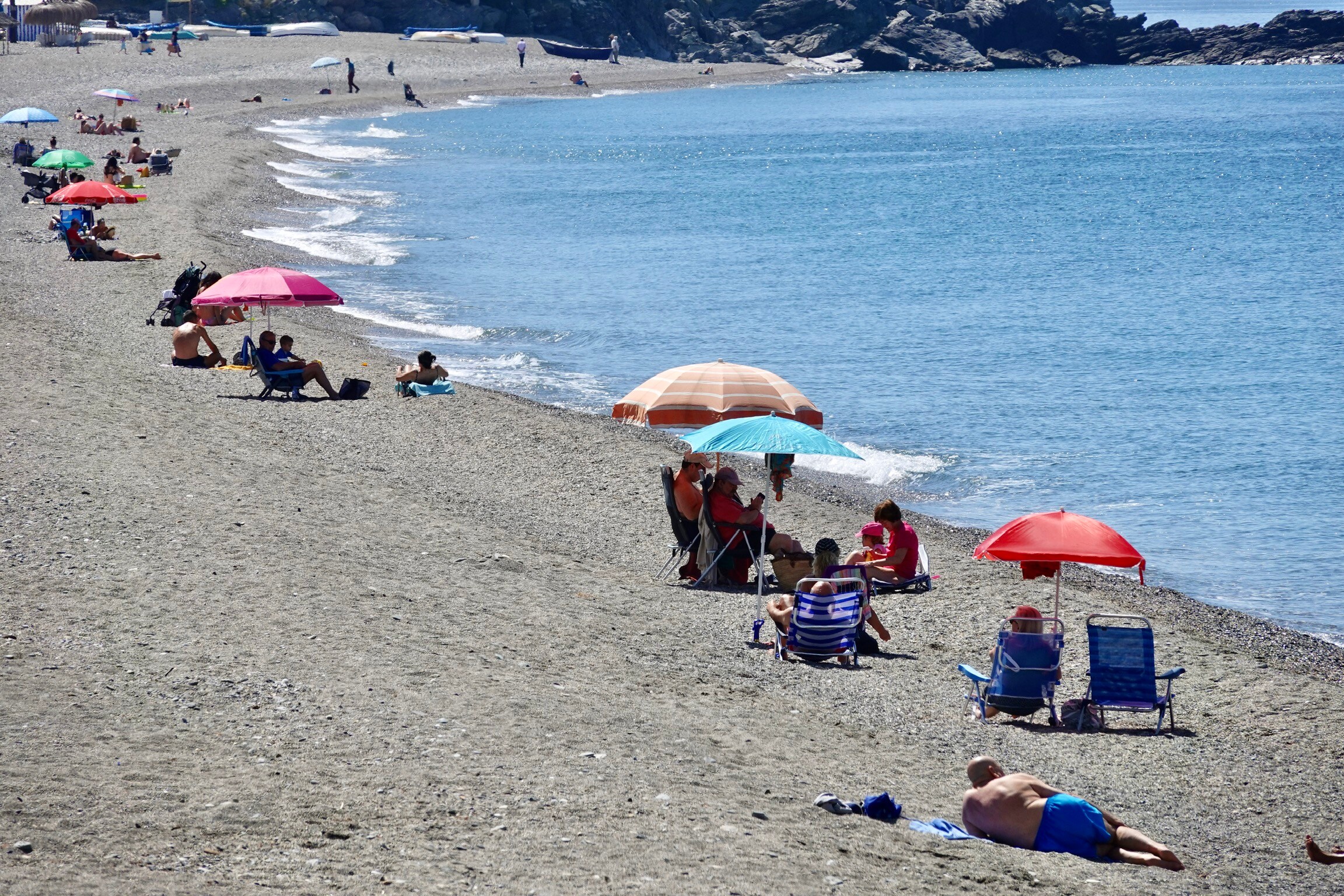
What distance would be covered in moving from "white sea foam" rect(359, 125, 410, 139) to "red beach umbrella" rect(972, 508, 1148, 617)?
6074 centimetres

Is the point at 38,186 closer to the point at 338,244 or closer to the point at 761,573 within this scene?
the point at 338,244

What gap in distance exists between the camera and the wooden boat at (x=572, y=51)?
108438mm

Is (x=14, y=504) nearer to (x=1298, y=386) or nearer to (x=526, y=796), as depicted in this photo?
(x=526, y=796)

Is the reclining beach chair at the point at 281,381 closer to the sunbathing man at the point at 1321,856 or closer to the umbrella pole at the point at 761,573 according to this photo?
the umbrella pole at the point at 761,573

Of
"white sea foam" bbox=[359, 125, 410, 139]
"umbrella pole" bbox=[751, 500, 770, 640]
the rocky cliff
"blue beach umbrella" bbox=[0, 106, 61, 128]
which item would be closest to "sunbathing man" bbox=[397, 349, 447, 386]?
"umbrella pole" bbox=[751, 500, 770, 640]

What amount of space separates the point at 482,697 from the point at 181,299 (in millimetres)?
13873

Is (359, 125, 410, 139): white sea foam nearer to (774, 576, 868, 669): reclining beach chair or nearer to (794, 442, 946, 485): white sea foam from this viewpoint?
(794, 442, 946, 485): white sea foam

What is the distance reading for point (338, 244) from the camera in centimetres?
3447

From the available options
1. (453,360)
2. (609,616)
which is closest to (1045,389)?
(453,360)

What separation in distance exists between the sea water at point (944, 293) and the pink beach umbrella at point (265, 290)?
5000mm

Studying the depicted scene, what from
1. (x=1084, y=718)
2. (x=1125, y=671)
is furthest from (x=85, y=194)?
(x=1125, y=671)

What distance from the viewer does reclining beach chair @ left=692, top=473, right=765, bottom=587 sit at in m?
11.5

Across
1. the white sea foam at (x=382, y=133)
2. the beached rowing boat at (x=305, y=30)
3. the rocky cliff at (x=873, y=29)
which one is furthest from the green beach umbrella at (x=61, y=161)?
the rocky cliff at (x=873, y=29)

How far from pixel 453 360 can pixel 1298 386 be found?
14.5 meters
